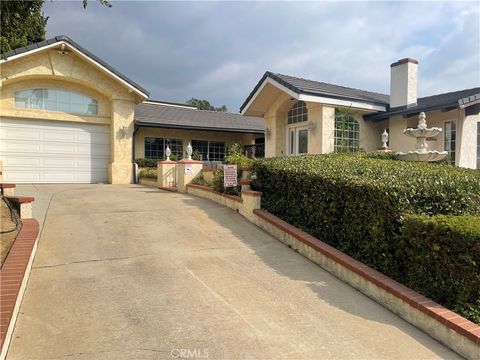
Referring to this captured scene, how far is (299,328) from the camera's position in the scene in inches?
160

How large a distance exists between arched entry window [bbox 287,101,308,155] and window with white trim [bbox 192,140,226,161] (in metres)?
6.48

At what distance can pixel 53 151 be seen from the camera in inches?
649

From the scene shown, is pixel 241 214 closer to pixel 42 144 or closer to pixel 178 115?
pixel 42 144

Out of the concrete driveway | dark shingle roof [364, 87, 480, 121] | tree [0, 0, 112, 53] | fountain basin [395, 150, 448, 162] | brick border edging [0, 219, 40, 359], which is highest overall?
tree [0, 0, 112, 53]

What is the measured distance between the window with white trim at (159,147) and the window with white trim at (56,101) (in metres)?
3.53

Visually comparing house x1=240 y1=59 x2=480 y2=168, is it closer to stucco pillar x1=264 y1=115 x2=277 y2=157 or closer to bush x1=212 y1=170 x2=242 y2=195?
stucco pillar x1=264 y1=115 x2=277 y2=157

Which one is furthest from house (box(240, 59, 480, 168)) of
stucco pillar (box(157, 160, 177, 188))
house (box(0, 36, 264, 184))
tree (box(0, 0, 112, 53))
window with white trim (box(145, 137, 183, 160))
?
tree (box(0, 0, 112, 53))

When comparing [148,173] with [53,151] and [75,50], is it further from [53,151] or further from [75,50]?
[75,50]

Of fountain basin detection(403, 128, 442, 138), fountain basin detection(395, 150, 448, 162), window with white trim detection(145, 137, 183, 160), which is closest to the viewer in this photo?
fountain basin detection(395, 150, 448, 162)

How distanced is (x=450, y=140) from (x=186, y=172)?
9.32 metres

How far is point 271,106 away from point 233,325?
13.6m

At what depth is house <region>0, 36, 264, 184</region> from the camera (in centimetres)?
1542

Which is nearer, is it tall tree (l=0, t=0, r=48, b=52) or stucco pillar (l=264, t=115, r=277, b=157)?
tall tree (l=0, t=0, r=48, b=52)

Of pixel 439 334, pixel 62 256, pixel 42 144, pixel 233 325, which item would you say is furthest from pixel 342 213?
pixel 42 144
